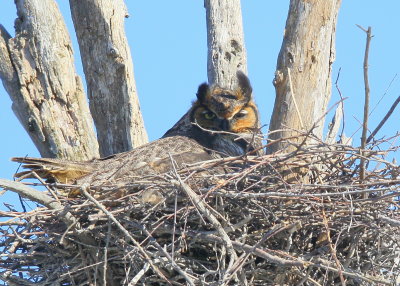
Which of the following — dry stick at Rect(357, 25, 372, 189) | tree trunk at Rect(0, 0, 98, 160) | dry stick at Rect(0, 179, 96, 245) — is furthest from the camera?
tree trunk at Rect(0, 0, 98, 160)

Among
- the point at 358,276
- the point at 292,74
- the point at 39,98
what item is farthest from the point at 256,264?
the point at 39,98

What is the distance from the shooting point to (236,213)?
4.43m

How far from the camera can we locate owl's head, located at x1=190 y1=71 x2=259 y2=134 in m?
5.74

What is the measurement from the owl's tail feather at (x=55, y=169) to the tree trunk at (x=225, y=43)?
1.44 m

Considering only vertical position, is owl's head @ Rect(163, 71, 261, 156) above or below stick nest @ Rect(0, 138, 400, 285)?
above

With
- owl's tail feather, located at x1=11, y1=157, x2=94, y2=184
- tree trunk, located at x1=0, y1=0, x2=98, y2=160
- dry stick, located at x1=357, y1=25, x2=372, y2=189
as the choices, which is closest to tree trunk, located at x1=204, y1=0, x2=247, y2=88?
tree trunk, located at x1=0, y1=0, x2=98, y2=160

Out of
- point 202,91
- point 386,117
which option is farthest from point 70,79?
point 386,117

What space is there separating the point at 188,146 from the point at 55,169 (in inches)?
32.9

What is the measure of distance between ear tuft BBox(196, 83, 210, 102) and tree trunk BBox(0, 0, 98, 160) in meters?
0.75

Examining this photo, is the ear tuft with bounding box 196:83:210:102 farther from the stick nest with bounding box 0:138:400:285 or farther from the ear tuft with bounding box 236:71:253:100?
the stick nest with bounding box 0:138:400:285

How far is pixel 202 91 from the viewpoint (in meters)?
5.85

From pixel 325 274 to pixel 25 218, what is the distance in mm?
1472

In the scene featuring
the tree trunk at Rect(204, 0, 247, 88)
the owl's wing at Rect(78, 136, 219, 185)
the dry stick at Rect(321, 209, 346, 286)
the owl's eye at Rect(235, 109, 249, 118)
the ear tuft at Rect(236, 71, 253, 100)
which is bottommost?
the dry stick at Rect(321, 209, 346, 286)

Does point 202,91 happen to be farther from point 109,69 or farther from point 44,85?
point 44,85
